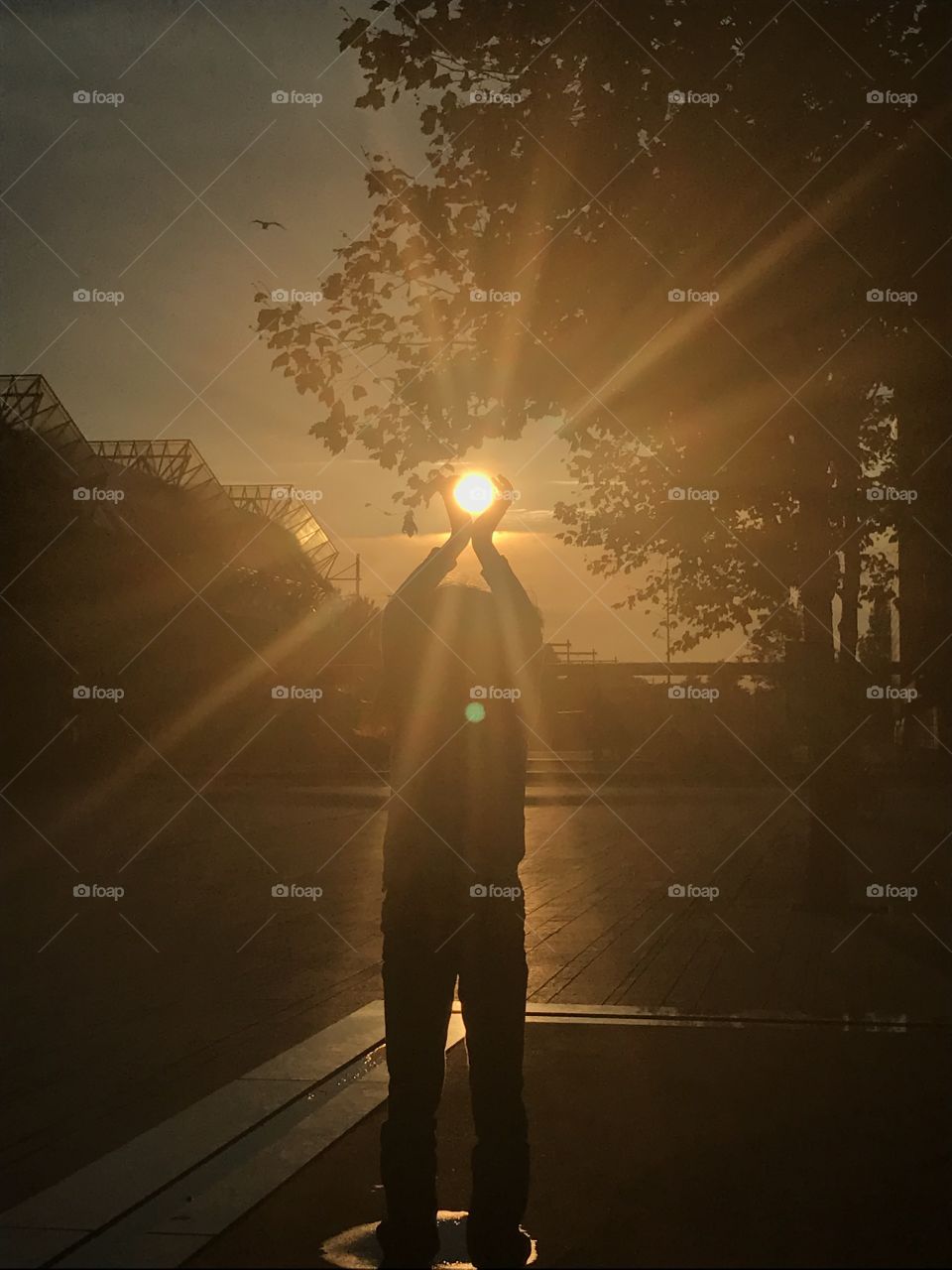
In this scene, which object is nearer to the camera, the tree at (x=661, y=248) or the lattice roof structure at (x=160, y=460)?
the tree at (x=661, y=248)

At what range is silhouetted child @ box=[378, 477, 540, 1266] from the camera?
458cm

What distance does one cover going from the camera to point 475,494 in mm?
5254

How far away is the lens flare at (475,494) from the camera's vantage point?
524cm

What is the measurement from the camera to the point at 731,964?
10500 millimetres

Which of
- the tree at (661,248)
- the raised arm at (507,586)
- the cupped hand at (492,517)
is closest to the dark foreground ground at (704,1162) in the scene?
the raised arm at (507,586)

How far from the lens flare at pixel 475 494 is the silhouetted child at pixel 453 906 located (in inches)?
19.9

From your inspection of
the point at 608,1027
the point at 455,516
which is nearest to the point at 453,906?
the point at 455,516

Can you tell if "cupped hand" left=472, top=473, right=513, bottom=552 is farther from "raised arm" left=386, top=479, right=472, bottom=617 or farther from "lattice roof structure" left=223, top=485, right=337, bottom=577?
"lattice roof structure" left=223, top=485, right=337, bottom=577

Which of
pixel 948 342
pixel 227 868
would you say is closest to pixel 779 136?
pixel 948 342

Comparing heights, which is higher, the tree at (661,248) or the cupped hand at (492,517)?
the tree at (661,248)

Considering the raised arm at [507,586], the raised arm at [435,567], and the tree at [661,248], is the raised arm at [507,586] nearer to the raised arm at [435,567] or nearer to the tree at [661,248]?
the raised arm at [435,567]

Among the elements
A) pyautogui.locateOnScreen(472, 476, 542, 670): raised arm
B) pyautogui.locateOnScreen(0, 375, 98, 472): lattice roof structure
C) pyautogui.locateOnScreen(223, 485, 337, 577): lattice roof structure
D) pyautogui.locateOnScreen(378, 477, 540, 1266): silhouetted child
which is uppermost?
pyautogui.locateOnScreen(223, 485, 337, 577): lattice roof structure

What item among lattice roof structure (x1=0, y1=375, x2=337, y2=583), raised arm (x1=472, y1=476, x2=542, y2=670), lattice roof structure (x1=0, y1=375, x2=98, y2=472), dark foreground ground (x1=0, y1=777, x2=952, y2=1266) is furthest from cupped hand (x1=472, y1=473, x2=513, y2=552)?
lattice roof structure (x1=0, y1=375, x2=98, y2=472)

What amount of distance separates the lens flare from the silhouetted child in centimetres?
51
